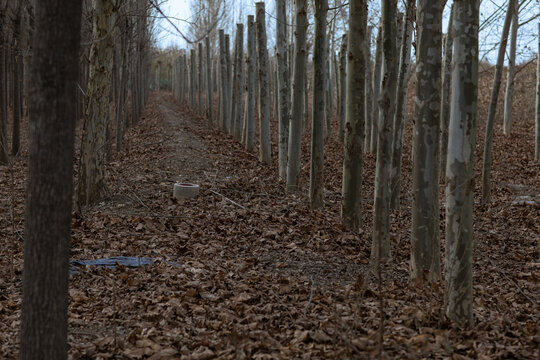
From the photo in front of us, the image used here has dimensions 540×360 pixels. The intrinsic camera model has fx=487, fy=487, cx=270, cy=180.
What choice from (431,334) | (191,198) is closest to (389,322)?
(431,334)

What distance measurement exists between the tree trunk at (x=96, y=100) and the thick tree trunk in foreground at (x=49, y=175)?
5477 mm

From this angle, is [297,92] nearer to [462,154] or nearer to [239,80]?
[462,154]

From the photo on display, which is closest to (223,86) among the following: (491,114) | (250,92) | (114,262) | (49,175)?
(250,92)

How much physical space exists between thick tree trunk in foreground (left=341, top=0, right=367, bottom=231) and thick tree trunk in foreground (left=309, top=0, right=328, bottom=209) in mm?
1088

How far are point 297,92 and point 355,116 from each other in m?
3.13

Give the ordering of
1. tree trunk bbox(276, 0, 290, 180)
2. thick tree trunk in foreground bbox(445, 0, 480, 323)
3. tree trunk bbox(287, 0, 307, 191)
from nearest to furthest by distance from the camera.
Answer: thick tree trunk in foreground bbox(445, 0, 480, 323) → tree trunk bbox(287, 0, 307, 191) → tree trunk bbox(276, 0, 290, 180)

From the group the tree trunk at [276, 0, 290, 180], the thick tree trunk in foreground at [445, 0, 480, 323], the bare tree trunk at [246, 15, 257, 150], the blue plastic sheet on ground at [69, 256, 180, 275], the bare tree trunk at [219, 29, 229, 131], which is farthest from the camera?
the bare tree trunk at [219, 29, 229, 131]

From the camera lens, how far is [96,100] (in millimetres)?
8148

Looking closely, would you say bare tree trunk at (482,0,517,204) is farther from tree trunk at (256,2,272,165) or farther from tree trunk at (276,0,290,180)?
tree trunk at (256,2,272,165)

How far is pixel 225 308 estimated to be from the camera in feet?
14.2

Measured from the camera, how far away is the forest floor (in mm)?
3529

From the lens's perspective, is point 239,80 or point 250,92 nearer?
point 250,92

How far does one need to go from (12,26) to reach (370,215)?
1135 cm

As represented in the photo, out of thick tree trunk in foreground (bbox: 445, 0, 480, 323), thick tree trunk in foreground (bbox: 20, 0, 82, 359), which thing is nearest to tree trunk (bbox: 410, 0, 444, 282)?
thick tree trunk in foreground (bbox: 445, 0, 480, 323)
